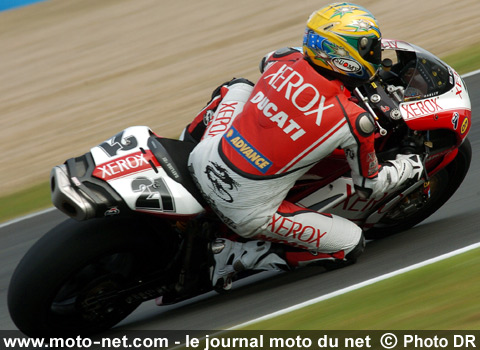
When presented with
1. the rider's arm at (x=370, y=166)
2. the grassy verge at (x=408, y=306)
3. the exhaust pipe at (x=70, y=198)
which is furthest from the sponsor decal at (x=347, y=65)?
the exhaust pipe at (x=70, y=198)

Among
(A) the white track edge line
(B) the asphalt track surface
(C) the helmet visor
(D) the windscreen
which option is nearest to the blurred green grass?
(B) the asphalt track surface

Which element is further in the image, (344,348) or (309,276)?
(309,276)

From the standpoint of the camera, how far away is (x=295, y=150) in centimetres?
451

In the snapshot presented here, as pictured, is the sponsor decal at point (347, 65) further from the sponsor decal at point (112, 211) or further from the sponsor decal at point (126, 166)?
the sponsor decal at point (112, 211)

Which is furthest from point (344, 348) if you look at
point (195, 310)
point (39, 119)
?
point (39, 119)

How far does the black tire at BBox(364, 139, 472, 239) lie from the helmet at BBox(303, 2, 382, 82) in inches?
47.4

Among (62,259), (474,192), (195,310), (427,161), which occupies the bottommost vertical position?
(474,192)

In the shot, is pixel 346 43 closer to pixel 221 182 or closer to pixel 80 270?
pixel 221 182

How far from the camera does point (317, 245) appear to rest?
194 inches

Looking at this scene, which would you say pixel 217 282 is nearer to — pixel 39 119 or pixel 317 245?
pixel 317 245

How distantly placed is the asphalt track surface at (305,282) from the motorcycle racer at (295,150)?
0.18 m

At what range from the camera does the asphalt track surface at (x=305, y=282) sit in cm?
489

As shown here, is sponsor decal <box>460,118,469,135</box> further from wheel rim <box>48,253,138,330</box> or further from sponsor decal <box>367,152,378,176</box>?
wheel rim <box>48,253,138,330</box>

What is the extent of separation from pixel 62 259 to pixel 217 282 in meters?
1.07
